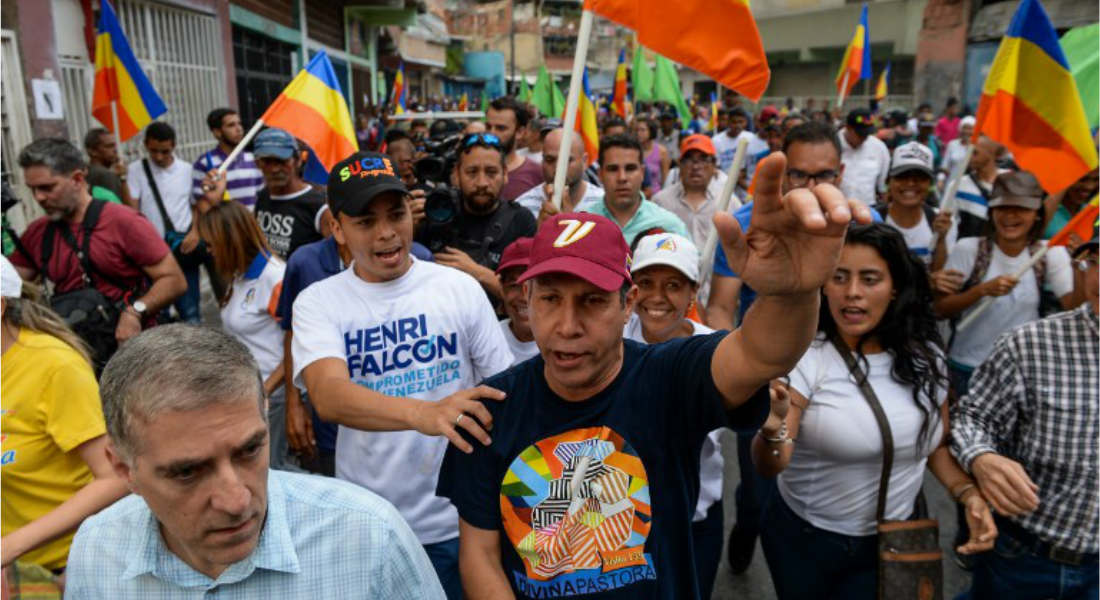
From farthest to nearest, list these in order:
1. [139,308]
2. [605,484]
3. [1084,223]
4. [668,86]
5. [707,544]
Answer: [668,86], [139,308], [1084,223], [707,544], [605,484]

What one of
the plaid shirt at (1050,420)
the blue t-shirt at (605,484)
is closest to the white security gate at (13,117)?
A: the blue t-shirt at (605,484)

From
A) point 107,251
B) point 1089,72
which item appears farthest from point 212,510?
point 1089,72

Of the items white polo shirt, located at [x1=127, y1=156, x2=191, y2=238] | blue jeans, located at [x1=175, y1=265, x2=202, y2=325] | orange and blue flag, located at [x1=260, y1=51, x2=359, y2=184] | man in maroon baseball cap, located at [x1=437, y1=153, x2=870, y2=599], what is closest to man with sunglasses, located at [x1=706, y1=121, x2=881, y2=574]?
A: man in maroon baseball cap, located at [x1=437, y1=153, x2=870, y2=599]

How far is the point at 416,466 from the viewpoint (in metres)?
2.44

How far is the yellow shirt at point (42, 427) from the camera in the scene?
208 cm

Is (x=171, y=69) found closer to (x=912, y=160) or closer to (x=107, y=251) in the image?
(x=107, y=251)

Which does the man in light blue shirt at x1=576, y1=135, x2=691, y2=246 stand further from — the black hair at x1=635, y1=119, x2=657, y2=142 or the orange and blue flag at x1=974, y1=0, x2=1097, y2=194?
the black hair at x1=635, y1=119, x2=657, y2=142

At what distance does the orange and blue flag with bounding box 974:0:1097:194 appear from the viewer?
3631 millimetres

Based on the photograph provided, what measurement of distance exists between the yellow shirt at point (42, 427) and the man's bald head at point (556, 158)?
2.92 metres

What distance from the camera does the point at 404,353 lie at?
2.42 metres

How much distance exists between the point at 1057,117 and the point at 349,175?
337cm

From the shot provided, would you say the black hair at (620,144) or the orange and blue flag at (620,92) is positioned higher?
the orange and blue flag at (620,92)

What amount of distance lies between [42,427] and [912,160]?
14.6ft

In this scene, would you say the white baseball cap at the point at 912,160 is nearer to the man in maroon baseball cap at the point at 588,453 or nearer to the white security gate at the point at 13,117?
the man in maroon baseball cap at the point at 588,453
